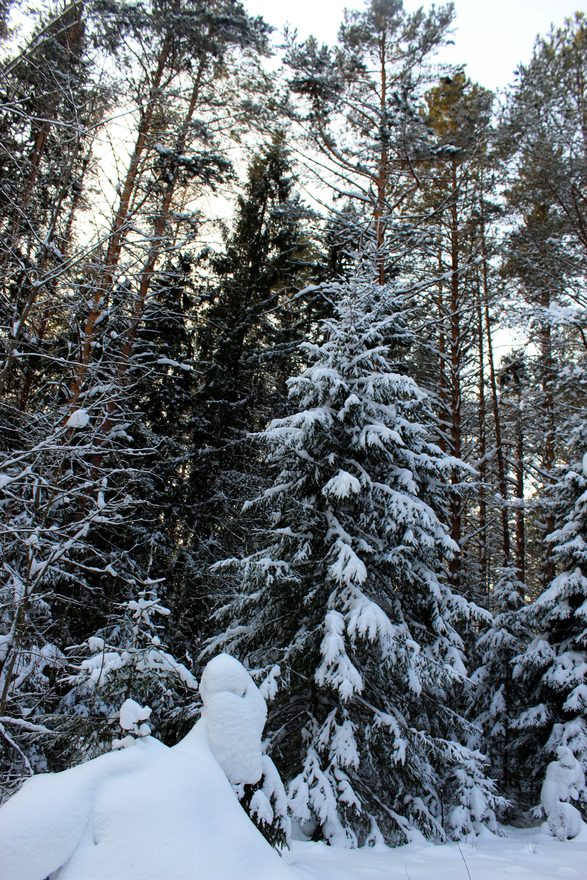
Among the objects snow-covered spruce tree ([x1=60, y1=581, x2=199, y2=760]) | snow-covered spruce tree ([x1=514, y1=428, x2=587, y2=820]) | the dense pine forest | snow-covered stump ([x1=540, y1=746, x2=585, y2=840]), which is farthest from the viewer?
snow-covered spruce tree ([x1=514, y1=428, x2=587, y2=820])

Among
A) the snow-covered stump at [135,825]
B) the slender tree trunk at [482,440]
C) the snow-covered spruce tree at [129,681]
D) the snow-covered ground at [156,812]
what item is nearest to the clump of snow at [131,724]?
the snow-covered ground at [156,812]

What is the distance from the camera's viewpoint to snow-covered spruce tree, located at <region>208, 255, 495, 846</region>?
6.03 metres

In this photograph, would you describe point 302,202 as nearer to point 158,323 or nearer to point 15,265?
point 158,323

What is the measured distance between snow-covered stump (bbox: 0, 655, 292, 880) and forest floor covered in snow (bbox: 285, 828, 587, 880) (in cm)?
117

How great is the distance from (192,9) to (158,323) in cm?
635

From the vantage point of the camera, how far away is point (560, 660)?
9.17m

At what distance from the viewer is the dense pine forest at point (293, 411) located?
225 inches

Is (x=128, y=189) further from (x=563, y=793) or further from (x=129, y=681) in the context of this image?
(x=563, y=793)

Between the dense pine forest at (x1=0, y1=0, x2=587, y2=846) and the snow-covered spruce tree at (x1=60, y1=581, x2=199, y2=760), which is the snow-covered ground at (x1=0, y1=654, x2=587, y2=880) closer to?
the dense pine forest at (x1=0, y1=0, x2=587, y2=846)

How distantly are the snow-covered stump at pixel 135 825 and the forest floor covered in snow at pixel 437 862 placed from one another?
117 centimetres

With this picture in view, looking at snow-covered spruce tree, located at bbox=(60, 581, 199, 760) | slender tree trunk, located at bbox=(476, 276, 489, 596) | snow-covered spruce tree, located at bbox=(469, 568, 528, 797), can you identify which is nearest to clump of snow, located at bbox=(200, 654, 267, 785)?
snow-covered spruce tree, located at bbox=(60, 581, 199, 760)

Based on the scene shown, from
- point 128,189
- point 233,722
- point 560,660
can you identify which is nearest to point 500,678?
point 560,660

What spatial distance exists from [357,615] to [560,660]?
5252 millimetres

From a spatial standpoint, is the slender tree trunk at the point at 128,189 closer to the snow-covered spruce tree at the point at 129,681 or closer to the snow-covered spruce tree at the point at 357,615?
the snow-covered spruce tree at the point at 357,615
